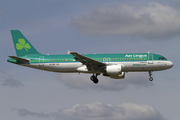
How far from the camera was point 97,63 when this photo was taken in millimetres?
58281

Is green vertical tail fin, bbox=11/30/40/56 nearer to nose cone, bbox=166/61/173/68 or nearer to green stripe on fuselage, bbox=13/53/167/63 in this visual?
green stripe on fuselage, bbox=13/53/167/63

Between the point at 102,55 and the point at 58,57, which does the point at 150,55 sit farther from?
the point at 58,57

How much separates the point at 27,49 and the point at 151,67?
81.1 ft

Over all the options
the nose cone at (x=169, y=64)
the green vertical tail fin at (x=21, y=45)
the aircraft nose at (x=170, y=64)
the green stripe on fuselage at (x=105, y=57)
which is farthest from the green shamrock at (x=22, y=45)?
the aircraft nose at (x=170, y=64)

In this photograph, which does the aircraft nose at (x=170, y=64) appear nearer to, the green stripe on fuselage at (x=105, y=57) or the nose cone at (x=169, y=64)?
the nose cone at (x=169, y=64)

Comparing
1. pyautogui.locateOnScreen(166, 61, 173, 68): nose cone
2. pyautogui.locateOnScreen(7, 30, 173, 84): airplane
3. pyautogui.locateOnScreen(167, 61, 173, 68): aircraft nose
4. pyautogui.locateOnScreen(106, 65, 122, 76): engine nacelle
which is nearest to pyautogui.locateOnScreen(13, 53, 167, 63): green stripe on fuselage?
pyautogui.locateOnScreen(7, 30, 173, 84): airplane

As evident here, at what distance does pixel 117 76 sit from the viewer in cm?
6344

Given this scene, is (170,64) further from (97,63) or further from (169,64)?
(97,63)

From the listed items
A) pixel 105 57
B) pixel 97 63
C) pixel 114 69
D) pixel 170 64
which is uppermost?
pixel 105 57

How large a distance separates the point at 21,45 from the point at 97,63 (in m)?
17.0

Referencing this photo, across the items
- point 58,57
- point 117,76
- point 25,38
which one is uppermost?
point 25,38

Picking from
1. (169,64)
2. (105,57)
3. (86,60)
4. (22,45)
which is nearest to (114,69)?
(105,57)

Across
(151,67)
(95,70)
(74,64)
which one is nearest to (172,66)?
(151,67)

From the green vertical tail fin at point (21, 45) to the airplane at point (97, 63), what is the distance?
1.26 meters
